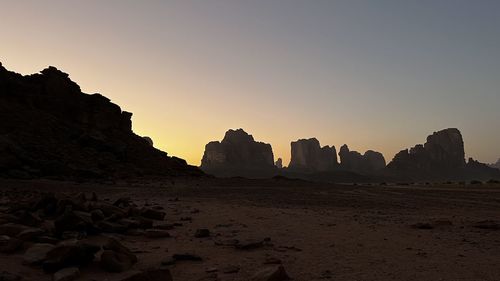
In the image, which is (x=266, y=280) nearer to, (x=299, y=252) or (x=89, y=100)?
(x=299, y=252)

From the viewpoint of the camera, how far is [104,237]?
30.9 ft

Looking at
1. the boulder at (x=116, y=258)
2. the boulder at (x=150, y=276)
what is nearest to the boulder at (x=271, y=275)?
the boulder at (x=150, y=276)

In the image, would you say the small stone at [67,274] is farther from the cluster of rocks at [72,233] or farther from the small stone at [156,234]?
the small stone at [156,234]

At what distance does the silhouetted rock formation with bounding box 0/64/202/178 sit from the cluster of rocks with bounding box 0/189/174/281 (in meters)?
20.3

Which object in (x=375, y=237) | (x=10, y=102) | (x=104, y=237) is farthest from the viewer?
(x=10, y=102)

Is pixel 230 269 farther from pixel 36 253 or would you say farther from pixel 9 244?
pixel 9 244

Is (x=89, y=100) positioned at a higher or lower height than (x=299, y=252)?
higher

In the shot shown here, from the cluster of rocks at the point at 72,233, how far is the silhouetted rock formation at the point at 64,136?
20.3m

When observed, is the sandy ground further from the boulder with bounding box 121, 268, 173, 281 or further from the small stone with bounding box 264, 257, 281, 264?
the boulder with bounding box 121, 268, 173, 281

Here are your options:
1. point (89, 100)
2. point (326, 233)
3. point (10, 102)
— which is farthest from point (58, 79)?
point (326, 233)

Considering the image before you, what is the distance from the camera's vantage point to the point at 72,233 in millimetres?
8891

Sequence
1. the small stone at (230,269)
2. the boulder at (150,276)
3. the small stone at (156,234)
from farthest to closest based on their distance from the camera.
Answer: the small stone at (156,234) < the small stone at (230,269) < the boulder at (150,276)

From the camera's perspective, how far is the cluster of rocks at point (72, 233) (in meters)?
6.70

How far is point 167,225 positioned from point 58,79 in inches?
1955
